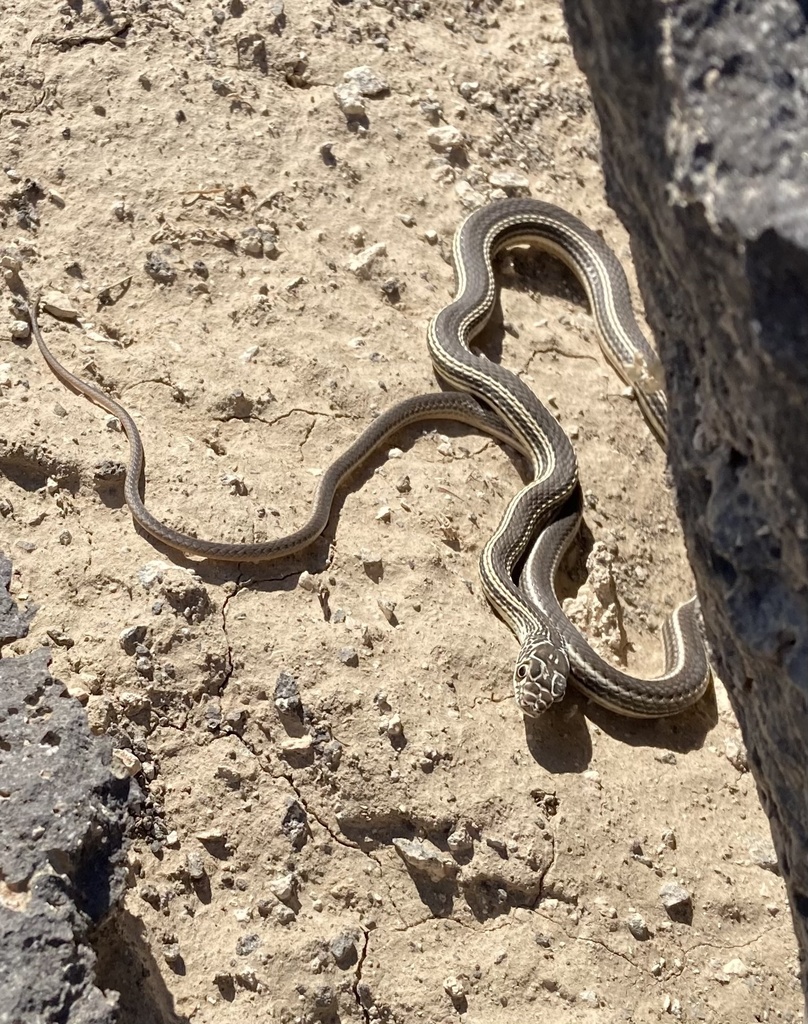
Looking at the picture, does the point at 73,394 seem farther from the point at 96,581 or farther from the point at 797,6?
the point at 797,6

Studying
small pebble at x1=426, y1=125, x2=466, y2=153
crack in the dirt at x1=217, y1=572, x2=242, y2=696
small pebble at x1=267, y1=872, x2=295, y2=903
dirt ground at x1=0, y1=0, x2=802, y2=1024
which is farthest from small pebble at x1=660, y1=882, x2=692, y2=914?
small pebble at x1=426, y1=125, x2=466, y2=153

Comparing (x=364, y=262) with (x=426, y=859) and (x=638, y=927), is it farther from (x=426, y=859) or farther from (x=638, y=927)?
(x=638, y=927)

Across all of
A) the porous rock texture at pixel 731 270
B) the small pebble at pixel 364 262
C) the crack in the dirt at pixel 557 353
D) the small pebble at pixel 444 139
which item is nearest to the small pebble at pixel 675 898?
the porous rock texture at pixel 731 270

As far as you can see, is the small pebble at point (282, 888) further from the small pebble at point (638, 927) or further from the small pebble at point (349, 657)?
the small pebble at point (638, 927)

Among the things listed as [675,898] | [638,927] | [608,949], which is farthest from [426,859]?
[675,898]

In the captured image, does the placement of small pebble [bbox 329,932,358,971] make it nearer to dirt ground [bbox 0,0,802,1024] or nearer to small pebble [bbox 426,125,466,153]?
dirt ground [bbox 0,0,802,1024]

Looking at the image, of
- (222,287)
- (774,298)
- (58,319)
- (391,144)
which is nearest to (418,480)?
(222,287)
